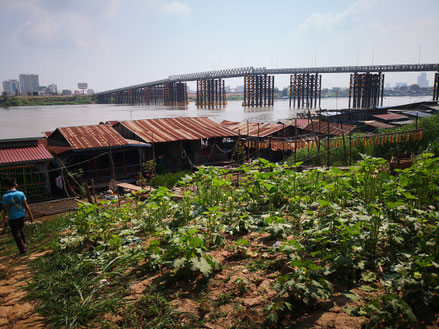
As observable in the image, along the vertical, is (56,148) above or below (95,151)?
above

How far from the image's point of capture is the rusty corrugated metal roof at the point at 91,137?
548 inches

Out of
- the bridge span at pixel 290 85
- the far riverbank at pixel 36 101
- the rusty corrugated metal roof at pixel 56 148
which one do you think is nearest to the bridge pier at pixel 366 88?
the bridge span at pixel 290 85

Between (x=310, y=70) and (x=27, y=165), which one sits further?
(x=310, y=70)

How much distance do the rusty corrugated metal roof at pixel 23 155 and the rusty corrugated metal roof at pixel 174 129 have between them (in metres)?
4.52

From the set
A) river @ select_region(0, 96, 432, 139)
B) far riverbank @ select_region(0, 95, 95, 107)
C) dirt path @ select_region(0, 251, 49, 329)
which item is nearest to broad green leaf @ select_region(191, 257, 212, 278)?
dirt path @ select_region(0, 251, 49, 329)

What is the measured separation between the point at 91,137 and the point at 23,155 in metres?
3.37

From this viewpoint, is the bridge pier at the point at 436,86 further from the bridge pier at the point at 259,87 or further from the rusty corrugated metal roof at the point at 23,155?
the rusty corrugated metal roof at the point at 23,155

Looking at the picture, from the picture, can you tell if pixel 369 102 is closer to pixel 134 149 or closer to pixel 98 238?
pixel 134 149

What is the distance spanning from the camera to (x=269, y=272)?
3.50 metres

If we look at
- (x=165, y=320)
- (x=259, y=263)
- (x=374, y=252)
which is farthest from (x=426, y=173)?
(x=165, y=320)

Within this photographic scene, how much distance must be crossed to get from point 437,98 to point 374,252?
5788 centimetres

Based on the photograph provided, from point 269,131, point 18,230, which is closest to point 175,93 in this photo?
point 269,131

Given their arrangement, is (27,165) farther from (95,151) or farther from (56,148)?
(95,151)

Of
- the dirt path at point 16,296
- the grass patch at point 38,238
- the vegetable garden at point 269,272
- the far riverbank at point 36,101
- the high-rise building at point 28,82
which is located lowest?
the grass patch at point 38,238
